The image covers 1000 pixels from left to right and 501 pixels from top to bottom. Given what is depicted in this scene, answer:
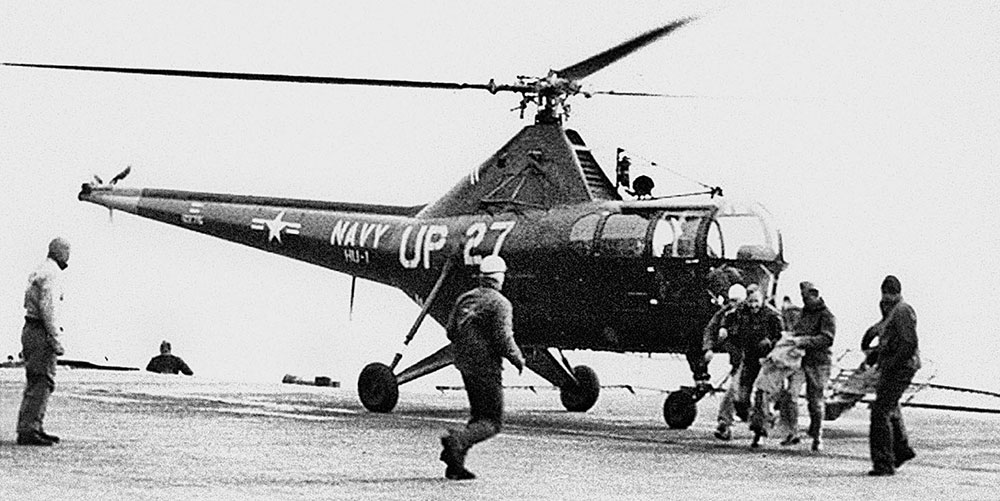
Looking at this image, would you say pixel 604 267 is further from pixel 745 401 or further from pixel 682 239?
pixel 745 401

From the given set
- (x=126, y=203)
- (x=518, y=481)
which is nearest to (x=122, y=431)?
(x=518, y=481)

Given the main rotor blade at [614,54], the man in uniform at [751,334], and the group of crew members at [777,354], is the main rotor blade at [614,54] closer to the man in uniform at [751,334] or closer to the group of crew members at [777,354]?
the group of crew members at [777,354]

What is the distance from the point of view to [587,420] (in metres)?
18.6

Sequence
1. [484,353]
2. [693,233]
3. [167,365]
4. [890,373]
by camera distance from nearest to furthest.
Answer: [484,353], [890,373], [693,233], [167,365]

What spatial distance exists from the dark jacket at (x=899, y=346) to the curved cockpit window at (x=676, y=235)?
430 centimetres

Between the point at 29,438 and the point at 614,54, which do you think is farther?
the point at 614,54

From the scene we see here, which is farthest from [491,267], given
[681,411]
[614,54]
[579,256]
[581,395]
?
[581,395]

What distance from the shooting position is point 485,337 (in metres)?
11.1

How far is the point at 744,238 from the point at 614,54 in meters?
2.64

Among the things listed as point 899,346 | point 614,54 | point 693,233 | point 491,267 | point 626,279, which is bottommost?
point 899,346

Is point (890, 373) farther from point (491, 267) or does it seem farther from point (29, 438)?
point (29, 438)

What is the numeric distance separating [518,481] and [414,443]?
3.18m

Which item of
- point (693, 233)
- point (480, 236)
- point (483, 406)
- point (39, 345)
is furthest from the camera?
point (480, 236)

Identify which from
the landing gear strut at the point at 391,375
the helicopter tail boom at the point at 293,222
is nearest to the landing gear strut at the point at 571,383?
the landing gear strut at the point at 391,375
